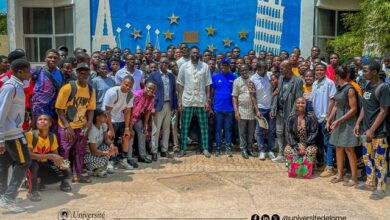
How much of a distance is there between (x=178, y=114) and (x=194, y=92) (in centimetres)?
65

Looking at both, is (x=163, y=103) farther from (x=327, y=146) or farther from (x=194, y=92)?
(x=327, y=146)

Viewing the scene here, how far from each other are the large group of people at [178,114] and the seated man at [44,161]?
0.01m

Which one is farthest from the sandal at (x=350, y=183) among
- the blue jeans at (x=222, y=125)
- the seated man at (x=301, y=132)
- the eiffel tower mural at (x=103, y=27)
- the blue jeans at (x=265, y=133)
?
the eiffel tower mural at (x=103, y=27)

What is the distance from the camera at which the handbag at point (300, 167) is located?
22.4 feet

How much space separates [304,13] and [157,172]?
8704 millimetres

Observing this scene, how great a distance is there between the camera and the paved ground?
203 inches

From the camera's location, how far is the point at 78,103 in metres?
6.34

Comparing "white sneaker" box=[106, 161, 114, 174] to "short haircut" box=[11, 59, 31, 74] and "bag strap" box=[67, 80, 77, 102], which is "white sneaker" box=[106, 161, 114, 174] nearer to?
"bag strap" box=[67, 80, 77, 102]

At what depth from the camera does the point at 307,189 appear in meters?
6.18

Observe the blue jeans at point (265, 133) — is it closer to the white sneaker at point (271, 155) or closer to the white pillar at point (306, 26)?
the white sneaker at point (271, 155)

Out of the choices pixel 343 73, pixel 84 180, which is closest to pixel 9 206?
pixel 84 180

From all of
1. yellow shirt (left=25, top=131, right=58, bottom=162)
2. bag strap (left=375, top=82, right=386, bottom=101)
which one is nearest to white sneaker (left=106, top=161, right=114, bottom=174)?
yellow shirt (left=25, top=131, right=58, bottom=162)

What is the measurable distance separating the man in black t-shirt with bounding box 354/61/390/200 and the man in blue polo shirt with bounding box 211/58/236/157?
283 cm

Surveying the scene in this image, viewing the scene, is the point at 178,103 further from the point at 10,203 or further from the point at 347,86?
the point at 10,203
